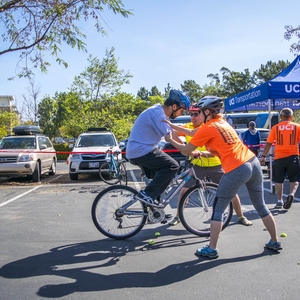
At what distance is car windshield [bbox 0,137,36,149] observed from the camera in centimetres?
1280

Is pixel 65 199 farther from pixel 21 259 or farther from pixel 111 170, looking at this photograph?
pixel 21 259

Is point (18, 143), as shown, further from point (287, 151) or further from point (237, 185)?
point (237, 185)

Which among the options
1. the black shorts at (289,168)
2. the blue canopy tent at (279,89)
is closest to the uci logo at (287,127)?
the black shorts at (289,168)

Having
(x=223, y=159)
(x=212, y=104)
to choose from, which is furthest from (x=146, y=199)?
(x=212, y=104)

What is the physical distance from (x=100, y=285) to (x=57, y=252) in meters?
1.28

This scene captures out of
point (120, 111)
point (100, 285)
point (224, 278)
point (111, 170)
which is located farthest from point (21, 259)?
point (120, 111)

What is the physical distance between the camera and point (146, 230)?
564 cm

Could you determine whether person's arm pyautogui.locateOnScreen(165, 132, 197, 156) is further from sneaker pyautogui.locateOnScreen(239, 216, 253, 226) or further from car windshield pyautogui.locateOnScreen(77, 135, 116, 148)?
car windshield pyautogui.locateOnScreen(77, 135, 116, 148)

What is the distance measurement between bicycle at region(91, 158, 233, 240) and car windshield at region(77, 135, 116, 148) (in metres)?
8.32

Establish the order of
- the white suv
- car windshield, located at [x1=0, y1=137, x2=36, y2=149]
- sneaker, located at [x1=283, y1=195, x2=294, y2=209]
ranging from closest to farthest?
sneaker, located at [x1=283, y1=195, x2=294, y2=209] < the white suv < car windshield, located at [x1=0, y1=137, x2=36, y2=149]

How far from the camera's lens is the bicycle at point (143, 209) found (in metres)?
5.02

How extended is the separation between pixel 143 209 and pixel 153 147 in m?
0.89

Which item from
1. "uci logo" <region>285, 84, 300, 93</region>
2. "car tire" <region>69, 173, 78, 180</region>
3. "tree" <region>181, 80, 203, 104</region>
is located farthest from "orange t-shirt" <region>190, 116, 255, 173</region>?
"tree" <region>181, 80, 203, 104</region>

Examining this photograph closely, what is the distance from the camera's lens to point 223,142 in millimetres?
4105
